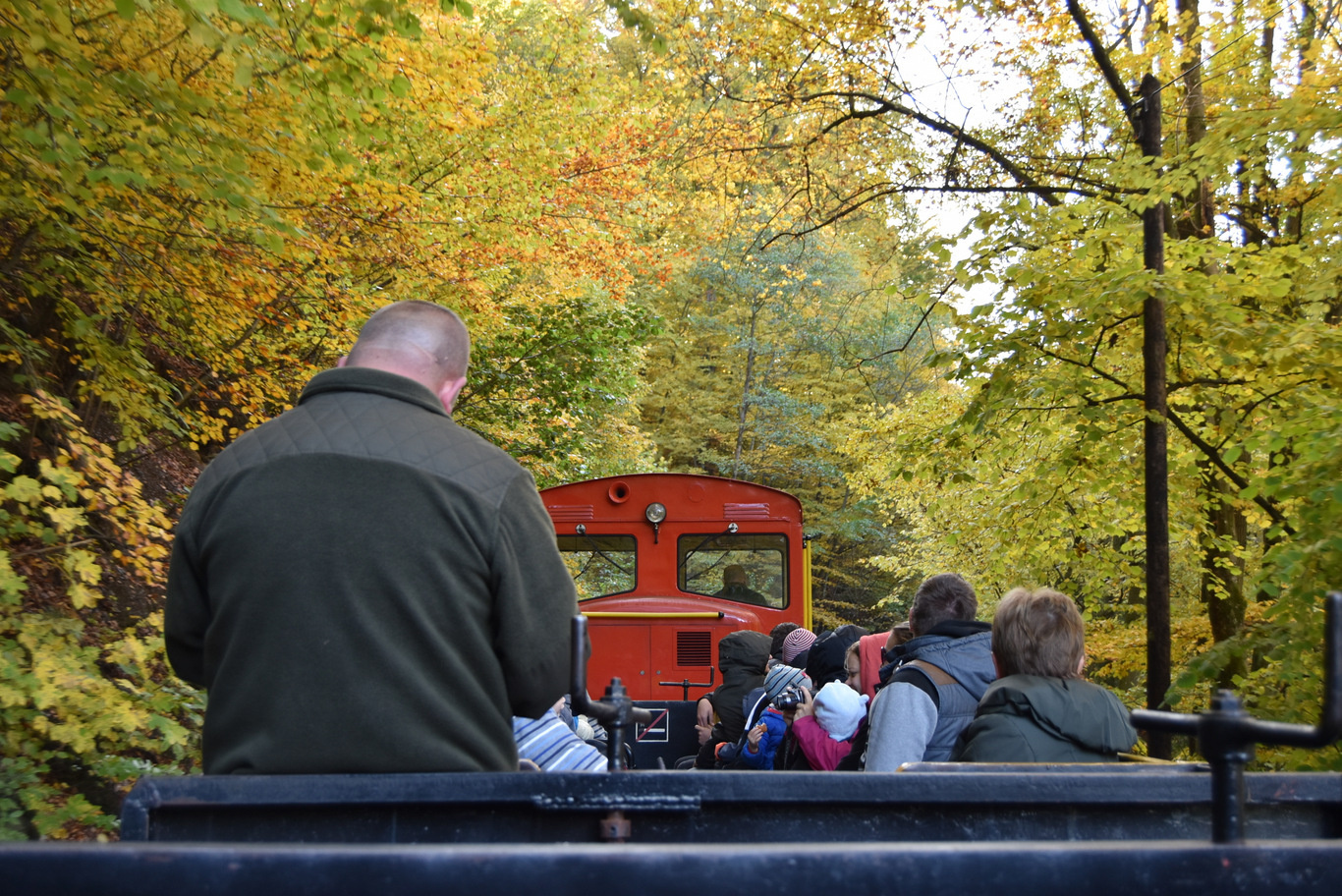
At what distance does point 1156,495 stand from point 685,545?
561 cm

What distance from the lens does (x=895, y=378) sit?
29469 millimetres

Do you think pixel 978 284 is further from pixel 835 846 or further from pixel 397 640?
pixel 835 846

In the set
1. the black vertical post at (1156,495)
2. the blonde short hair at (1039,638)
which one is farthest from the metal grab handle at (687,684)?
the blonde short hair at (1039,638)

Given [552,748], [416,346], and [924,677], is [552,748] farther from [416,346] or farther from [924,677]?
[924,677]

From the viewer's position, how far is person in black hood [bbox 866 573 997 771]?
4.06 meters

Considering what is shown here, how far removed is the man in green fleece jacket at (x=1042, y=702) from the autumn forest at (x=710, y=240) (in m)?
1.41

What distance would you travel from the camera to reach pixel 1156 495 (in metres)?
5.77

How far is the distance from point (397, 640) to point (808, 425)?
29.7 m

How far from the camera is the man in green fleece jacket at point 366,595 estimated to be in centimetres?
213

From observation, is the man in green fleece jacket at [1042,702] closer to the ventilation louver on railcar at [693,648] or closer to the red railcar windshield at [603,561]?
the ventilation louver on railcar at [693,648]

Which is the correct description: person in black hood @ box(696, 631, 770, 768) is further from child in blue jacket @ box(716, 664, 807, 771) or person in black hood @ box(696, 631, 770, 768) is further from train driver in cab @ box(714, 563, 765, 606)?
train driver in cab @ box(714, 563, 765, 606)

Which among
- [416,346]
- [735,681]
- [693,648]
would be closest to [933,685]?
[416,346]

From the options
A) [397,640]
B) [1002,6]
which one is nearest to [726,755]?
[397,640]

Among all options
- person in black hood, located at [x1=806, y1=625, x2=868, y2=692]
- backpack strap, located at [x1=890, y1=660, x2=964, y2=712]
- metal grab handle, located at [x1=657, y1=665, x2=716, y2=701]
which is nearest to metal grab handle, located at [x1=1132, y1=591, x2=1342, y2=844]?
backpack strap, located at [x1=890, y1=660, x2=964, y2=712]
